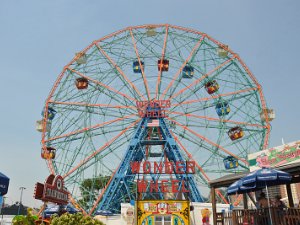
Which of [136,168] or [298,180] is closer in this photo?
[298,180]

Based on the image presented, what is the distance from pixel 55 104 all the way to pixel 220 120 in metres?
14.2

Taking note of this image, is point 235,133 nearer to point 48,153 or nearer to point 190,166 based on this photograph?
point 190,166

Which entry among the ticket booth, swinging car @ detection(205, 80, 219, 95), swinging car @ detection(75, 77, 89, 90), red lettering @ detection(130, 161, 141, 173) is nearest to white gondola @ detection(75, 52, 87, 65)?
swinging car @ detection(75, 77, 89, 90)

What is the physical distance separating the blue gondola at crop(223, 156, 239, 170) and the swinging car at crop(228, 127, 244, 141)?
172 cm

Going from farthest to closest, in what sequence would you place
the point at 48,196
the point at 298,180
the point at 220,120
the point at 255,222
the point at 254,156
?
the point at 220,120 → the point at 254,156 → the point at 48,196 → the point at 298,180 → the point at 255,222

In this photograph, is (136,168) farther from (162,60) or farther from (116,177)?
(162,60)

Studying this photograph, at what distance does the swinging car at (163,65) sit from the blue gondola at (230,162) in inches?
371

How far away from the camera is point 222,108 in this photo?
2622 cm

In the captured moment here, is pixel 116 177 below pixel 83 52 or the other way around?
below

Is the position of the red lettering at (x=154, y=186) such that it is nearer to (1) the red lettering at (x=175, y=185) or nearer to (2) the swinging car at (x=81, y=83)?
(1) the red lettering at (x=175, y=185)

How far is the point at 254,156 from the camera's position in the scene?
14125 mm

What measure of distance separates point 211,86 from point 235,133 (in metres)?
4.53

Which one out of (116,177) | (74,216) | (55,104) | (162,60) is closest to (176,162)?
(116,177)

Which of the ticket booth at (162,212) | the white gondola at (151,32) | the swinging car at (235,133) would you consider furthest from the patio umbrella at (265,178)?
the white gondola at (151,32)
